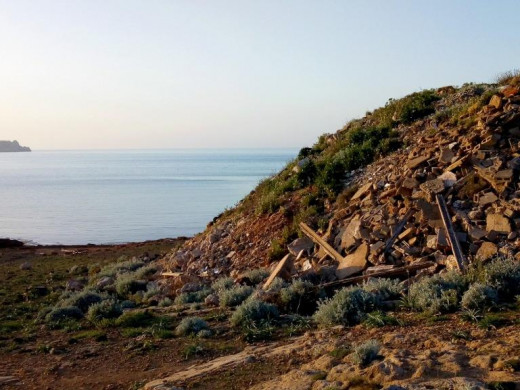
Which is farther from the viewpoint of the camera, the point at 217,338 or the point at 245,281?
the point at 245,281

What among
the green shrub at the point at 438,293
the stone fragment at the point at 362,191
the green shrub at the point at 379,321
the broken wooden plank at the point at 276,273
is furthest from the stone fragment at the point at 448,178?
the green shrub at the point at 379,321

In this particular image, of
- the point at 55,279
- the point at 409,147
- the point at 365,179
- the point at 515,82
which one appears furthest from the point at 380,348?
the point at 55,279

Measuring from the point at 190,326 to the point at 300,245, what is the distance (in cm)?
441

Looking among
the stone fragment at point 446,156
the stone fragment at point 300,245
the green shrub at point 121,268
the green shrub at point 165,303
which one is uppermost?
the stone fragment at point 446,156

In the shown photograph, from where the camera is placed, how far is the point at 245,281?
12.7 m

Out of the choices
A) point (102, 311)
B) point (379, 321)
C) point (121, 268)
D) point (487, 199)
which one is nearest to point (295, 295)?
point (379, 321)

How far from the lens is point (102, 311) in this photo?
1182 cm

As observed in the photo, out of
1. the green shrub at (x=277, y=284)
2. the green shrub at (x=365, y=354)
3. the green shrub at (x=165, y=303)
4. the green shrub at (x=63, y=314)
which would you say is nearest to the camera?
the green shrub at (x=365, y=354)

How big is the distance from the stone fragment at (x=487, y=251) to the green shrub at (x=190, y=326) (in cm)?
492

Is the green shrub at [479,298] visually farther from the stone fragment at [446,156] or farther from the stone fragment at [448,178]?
the stone fragment at [446,156]

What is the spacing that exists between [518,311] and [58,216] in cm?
4236

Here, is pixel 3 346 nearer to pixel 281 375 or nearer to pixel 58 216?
pixel 281 375

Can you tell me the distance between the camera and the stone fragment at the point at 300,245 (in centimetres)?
1332

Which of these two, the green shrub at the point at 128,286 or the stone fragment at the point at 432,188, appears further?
the green shrub at the point at 128,286
